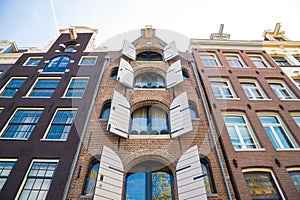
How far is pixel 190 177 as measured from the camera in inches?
301

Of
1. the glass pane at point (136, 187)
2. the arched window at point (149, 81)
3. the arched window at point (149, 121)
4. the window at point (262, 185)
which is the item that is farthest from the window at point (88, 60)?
the window at point (262, 185)

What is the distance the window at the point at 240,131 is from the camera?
32.3 feet

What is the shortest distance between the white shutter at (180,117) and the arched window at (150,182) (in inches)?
72.1

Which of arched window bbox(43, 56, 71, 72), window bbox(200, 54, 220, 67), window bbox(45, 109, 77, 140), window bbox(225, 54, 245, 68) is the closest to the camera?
window bbox(45, 109, 77, 140)

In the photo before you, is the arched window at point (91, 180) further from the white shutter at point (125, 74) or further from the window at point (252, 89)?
the window at point (252, 89)

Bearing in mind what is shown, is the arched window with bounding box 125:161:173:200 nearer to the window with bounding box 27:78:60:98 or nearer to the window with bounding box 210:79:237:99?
the window with bounding box 210:79:237:99

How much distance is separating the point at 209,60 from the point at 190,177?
1087 centimetres

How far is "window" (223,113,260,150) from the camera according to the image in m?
9.85

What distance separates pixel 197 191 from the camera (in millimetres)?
7145

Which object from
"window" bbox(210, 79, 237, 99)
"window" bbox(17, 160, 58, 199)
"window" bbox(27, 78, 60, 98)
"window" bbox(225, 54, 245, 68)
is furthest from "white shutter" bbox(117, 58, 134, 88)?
"window" bbox(225, 54, 245, 68)

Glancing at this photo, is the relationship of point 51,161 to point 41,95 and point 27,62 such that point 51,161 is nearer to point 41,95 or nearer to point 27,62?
point 41,95

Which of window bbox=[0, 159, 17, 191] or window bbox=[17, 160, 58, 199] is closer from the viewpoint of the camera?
window bbox=[17, 160, 58, 199]

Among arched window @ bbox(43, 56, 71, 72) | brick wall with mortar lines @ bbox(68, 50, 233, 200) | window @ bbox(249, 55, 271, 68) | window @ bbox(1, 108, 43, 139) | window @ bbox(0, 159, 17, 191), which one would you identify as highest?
window @ bbox(249, 55, 271, 68)

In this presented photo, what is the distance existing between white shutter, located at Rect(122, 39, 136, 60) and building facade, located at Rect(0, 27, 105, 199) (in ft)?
6.37
